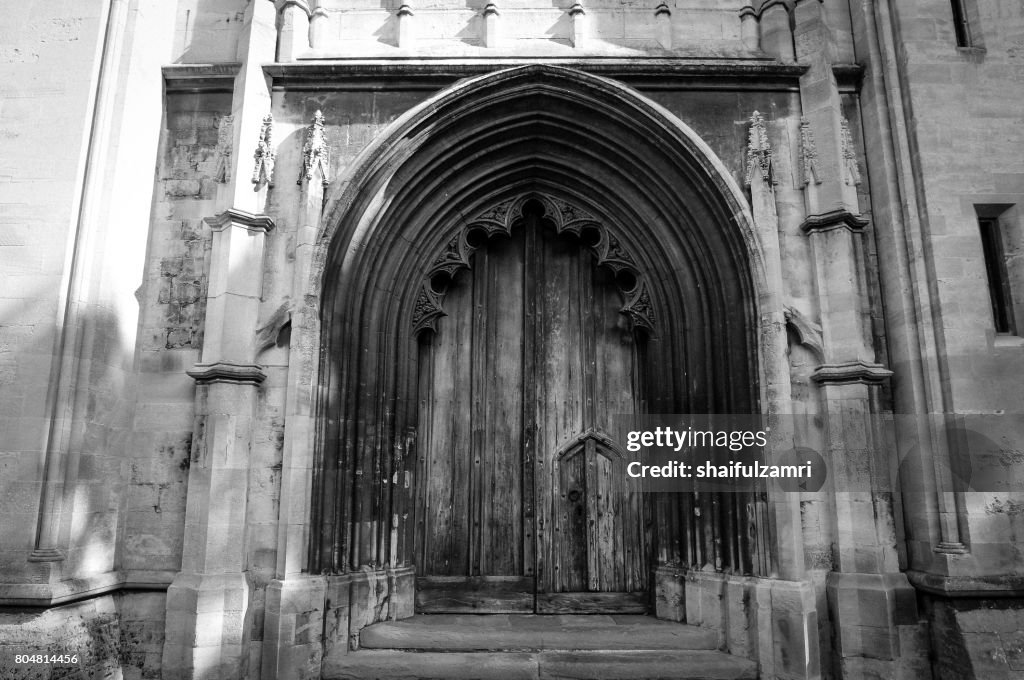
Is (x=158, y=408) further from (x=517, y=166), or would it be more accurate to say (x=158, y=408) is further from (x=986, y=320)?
(x=986, y=320)

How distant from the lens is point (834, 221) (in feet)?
20.9

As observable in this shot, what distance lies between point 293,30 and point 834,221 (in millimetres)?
5583

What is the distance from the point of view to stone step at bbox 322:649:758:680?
5.72 m

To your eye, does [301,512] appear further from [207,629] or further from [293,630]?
[207,629]

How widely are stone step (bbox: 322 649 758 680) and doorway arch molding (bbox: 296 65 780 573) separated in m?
0.88

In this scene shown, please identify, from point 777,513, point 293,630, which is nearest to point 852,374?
point 777,513

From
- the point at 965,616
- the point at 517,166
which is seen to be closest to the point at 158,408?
the point at 517,166

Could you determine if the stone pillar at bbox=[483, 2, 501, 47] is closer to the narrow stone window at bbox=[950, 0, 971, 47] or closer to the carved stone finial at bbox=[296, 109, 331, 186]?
the carved stone finial at bbox=[296, 109, 331, 186]

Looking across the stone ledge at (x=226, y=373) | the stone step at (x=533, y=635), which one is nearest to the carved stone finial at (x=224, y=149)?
the stone ledge at (x=226, y=373)

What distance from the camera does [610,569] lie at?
23.0 ft

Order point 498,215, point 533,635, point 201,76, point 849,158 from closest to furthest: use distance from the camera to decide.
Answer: point 533,635 → point 849,158 → point 201,76 → point 498,215

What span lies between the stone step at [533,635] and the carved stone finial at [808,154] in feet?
14.0

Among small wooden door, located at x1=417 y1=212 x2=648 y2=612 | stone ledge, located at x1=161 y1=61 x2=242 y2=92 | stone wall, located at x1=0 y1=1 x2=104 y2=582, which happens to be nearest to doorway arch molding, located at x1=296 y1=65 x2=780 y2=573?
small wooden door, located at x1=417 y1=212 x2=648 y2=612

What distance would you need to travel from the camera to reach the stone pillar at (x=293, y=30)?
6930mm
